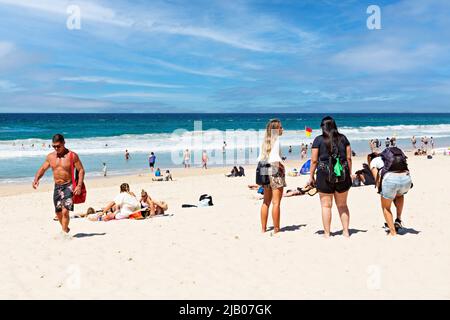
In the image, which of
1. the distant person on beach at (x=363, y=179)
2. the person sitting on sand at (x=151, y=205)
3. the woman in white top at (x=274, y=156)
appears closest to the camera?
the woman in white top at (x=274, y=156)

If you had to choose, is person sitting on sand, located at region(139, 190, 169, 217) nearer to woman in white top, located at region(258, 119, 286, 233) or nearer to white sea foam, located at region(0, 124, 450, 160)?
woman in white top, located at region(258, 119, 286, 233)

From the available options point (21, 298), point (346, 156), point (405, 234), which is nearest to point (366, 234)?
point (405, 234)

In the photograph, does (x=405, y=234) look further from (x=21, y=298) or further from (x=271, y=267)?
(x=21, y=298)

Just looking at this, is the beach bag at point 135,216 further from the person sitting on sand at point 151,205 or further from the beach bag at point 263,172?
the beach bag at point 263,172

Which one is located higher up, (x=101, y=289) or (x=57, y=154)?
(x=57, y=154)

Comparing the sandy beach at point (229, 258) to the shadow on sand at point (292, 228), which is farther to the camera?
the shadow on sand at point (292, 228)

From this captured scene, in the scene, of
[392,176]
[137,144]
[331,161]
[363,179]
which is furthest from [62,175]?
[137,144]

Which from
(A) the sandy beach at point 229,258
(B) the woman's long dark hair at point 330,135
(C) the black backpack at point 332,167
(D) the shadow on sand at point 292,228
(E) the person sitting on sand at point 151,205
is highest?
(B) the woman's long dark hair at point 330,135

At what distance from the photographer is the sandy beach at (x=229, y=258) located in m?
4.31

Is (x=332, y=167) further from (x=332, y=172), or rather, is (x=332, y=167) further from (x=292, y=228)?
(x=292, y=228)

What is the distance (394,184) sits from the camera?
5.77 metres

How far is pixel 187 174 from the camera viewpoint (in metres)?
21.8

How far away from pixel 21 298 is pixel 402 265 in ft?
13.3

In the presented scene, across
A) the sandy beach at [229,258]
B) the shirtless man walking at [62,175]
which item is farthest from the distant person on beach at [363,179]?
the shirtless man walking at [62,175]
